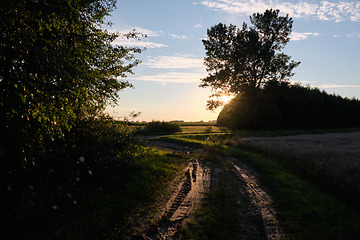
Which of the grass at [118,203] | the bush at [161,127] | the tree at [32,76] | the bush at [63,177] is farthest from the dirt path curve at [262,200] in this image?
the bush at [161,127]

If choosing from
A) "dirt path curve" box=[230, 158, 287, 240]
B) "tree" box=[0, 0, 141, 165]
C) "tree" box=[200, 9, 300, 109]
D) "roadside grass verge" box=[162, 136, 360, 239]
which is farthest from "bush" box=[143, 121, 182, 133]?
"tree" box=[0, 0, 141, 165]

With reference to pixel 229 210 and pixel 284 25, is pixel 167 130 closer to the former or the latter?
pixel 284 25

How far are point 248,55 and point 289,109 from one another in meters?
14.9

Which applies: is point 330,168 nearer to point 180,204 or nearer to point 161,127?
point 180,204

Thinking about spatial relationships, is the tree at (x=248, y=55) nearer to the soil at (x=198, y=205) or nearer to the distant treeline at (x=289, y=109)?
the distant treeline at (x=289, y=109)

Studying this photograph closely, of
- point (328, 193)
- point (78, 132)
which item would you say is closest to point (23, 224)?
point (78, 132)

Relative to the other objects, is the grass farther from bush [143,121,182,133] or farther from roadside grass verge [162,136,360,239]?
bush [143,121,182,133]

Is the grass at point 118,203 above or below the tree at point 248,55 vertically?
below

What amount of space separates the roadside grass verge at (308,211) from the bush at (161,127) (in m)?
27.5

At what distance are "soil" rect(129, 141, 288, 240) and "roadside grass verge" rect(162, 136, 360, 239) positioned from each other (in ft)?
1.13

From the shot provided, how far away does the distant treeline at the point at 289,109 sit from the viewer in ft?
125

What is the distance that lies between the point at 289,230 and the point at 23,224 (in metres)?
6.58

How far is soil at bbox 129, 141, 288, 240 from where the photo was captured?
216 inches

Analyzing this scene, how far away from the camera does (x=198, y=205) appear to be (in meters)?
7.03
